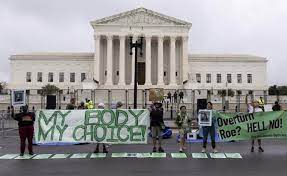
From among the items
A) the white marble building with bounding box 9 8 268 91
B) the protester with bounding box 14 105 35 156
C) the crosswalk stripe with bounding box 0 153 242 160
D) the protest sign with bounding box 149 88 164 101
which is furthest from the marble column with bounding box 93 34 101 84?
the crosswalk stripe with bounding box 0 153 242 160

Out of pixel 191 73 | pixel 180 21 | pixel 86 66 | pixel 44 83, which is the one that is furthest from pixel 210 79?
pixel 44 83

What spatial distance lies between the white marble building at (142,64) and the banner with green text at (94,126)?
68.0 metres

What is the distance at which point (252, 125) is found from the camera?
18688 millimetres

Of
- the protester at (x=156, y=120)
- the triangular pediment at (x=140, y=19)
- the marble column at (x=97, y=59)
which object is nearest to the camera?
the protester at (x=156, y=120)

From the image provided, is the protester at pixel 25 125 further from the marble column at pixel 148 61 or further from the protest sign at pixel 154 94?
the marble column at pixel 148 61

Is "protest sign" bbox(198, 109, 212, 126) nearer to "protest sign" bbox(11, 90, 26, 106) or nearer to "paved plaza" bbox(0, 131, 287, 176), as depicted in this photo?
"paved plaza" bbox(0, 131, 287, 176)

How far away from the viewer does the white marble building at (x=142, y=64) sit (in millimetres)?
92938

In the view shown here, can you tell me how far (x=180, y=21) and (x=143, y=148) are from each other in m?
A: 74.5

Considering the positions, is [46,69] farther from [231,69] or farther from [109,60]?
[231,69]

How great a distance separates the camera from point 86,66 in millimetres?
100812

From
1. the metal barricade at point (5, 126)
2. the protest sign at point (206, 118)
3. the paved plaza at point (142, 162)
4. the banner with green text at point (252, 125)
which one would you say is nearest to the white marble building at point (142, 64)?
the metal barricade at point (5, 126)

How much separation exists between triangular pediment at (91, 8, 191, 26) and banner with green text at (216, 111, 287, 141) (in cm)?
7453

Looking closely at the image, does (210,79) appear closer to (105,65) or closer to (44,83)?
(105,65)

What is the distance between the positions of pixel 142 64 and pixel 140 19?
9047 mm
